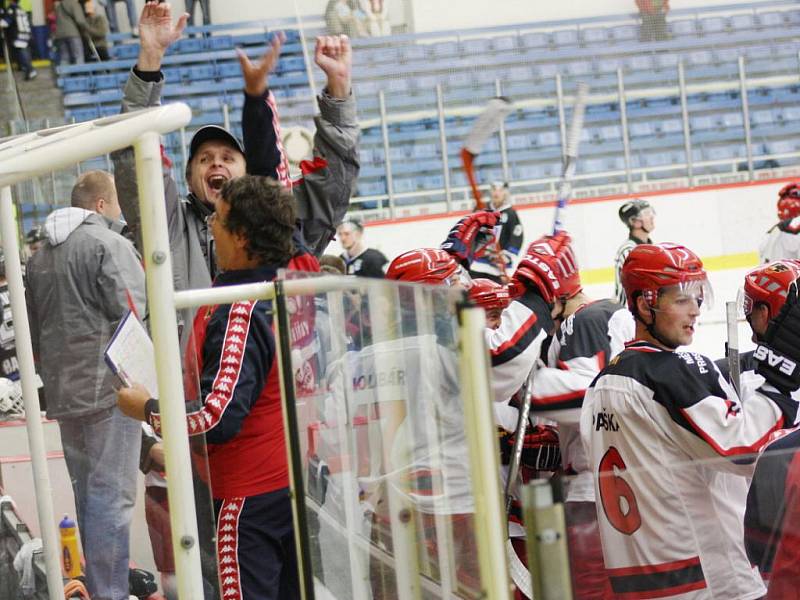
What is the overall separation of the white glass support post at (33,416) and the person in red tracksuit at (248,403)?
0.80 ft

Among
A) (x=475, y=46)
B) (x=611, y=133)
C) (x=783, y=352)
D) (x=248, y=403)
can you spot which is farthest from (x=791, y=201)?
(x=248, y=403)

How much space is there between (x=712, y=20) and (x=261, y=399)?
9.62 m

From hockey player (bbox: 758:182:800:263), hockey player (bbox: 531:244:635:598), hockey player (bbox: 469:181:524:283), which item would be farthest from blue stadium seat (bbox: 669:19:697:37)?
hockey player (bbox: 531:244:635:598)

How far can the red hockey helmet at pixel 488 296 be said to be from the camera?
101 inches

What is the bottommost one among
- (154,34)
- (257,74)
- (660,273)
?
(660,273)

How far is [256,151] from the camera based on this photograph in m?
2.35

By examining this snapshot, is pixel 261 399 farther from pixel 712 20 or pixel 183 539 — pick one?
pixel 712 20

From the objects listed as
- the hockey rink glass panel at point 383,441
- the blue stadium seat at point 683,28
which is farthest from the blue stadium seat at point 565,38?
the hockey rink glass panel at point 383,441

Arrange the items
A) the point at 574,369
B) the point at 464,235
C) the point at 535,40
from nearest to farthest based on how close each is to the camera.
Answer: the point at 574,369 < the point at 464,235 < the point at 535,40

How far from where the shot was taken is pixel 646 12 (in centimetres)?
1042

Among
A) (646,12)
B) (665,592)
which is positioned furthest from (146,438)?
(646,12)

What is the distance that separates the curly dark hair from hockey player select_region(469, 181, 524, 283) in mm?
2859

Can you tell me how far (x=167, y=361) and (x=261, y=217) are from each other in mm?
427

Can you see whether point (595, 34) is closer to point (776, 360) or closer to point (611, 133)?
point (611, 133)
